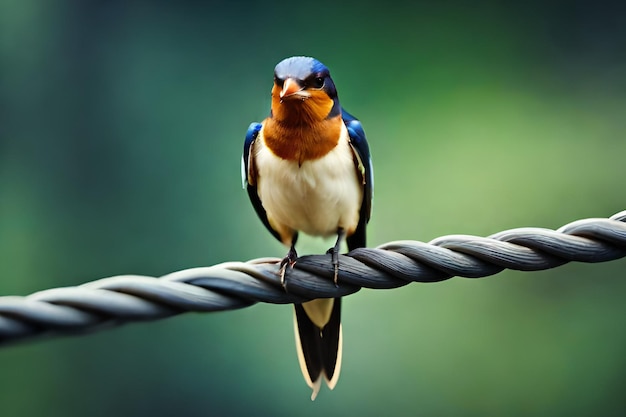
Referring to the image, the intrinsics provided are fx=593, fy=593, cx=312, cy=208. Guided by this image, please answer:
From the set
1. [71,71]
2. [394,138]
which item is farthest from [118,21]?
[394,138]

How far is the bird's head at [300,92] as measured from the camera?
3.74ft

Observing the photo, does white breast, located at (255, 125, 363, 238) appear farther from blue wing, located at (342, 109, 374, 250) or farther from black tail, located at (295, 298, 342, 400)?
black tail, located at (295, 298, 342, 400)

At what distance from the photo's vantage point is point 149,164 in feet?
7.15

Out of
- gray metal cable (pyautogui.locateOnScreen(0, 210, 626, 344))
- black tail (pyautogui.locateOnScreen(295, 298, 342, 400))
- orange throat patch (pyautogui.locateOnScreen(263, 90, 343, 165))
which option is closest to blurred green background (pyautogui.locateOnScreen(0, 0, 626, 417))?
black tail (pyautogui.locateOnScreen(295, 298, 342, 400))

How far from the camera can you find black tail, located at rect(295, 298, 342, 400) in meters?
1.27

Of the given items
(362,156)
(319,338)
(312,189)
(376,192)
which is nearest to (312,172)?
(312,189)

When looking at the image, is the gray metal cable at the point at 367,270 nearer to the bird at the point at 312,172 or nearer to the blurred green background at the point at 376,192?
the bird at the point at 312,172

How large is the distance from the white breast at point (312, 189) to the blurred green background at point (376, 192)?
735 mm

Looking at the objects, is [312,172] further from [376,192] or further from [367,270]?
[376,192]

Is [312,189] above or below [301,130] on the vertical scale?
below

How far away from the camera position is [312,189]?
3.86ft

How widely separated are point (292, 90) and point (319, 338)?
54 centimetres

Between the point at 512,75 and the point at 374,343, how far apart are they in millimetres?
1124

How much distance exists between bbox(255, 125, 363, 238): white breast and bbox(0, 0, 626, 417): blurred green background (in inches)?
29.0
